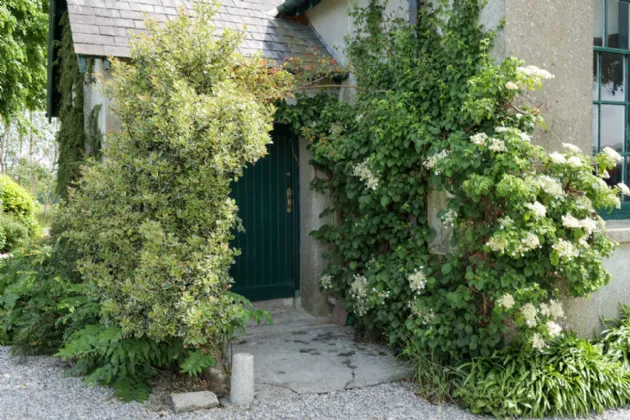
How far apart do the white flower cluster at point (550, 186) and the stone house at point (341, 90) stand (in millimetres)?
805

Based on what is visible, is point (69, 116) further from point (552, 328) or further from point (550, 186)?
point (552, 328)

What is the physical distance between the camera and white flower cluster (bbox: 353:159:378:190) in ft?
17.1

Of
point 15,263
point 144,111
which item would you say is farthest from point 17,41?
point 144,111

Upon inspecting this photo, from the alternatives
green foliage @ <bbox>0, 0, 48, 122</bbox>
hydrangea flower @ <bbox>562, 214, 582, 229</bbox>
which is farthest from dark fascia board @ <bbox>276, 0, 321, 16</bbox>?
green foliage @ <bbox>0, 0, 48, 122</bbox>

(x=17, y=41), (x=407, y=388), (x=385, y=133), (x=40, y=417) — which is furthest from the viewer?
(x=17, y=41)

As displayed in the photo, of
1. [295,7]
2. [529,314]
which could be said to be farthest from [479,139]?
[295,7]

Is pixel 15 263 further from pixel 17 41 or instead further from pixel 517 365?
pixel 17 41

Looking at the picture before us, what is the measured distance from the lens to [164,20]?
6.50 meters

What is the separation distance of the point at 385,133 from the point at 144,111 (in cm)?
209

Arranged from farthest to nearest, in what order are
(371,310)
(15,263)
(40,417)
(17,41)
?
(17,41) → (15,263) → (371,310) → (40,417)

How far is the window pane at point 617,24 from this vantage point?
19.0 feet

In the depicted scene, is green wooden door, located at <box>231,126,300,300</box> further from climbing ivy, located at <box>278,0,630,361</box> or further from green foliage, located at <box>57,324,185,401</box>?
green foliage, located at <box>57,324,185,401</box>

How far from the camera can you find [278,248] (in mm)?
6934

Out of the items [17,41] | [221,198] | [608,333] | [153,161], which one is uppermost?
[17,41]
